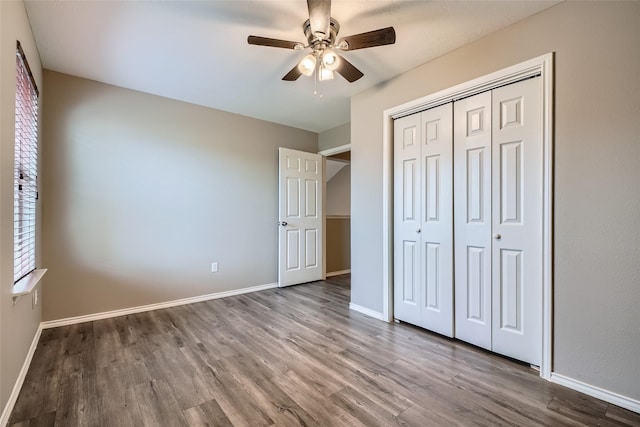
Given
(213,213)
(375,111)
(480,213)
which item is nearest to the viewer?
(480,213)

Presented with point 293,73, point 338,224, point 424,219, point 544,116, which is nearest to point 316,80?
point 293,73

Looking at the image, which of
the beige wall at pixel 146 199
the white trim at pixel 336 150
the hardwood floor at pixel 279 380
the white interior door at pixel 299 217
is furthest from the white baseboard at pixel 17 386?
the white trim at pixel 336 150

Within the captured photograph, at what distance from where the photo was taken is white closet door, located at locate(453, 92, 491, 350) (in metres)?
2.23

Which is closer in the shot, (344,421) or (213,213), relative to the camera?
(344,421)

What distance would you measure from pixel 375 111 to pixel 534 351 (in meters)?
2.43

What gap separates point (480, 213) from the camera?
228cm

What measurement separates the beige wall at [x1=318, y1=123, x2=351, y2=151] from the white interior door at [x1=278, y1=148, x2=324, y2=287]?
0.26 m

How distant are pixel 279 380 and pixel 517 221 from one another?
1981 millimetres

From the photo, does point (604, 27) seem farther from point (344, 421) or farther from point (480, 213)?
point (344, 421)

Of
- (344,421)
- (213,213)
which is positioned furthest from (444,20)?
(213,213)

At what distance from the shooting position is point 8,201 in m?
1.60

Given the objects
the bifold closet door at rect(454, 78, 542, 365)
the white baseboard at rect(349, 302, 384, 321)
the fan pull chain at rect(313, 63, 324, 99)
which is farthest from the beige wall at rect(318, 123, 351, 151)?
the white baseboard at rect(349, 302, 384, 321)

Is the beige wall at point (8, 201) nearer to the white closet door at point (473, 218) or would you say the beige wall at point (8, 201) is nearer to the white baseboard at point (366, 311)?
the white baseboard at point (366, 311)

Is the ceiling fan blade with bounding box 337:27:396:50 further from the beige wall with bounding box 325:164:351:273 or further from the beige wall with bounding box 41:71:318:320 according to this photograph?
the beige wall with bounding box 325:164:351:273
